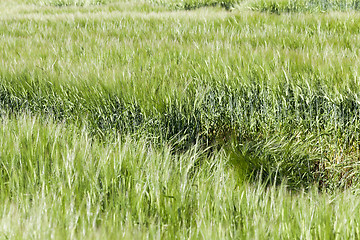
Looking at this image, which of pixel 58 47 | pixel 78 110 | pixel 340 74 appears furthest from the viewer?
pixel 58 47

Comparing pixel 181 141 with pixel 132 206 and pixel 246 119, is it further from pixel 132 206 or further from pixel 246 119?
pixel 132 206

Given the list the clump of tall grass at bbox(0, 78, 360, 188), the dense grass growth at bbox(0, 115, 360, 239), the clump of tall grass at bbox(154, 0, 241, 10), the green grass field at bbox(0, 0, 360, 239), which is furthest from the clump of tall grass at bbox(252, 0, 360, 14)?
the dense grass growth at bbox(0, 115, 360, 239)

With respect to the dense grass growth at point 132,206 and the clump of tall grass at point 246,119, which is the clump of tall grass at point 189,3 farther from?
the dense grass growth at point 132,206

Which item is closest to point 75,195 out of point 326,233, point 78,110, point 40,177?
point 40,177

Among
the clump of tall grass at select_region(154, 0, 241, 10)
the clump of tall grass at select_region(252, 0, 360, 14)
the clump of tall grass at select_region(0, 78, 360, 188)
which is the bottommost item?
the clump of tall grass at select_region(0, 78, 360, 188)

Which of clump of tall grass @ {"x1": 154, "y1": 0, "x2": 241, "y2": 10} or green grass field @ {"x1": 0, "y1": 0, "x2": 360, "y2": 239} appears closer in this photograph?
green grass field @ {"x1": 0, "y1": 0, "x2": 360, "y2": 239}

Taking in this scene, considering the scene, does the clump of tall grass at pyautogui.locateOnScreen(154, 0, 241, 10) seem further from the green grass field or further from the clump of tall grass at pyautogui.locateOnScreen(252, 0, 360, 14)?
the green grass field

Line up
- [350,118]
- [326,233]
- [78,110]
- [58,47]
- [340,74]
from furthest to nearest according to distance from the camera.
Result: 1. [58,47]
2. [78,110]
3. [340,74]
4. [350,118]
5. [326,233]

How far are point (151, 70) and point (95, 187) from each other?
3.55 feet

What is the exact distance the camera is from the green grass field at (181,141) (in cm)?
82

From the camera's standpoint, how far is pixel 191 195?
3.14 feet

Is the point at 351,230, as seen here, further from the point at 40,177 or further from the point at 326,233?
the point at 40,177

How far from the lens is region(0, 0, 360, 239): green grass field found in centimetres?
82

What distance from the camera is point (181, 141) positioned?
171 centimetres
